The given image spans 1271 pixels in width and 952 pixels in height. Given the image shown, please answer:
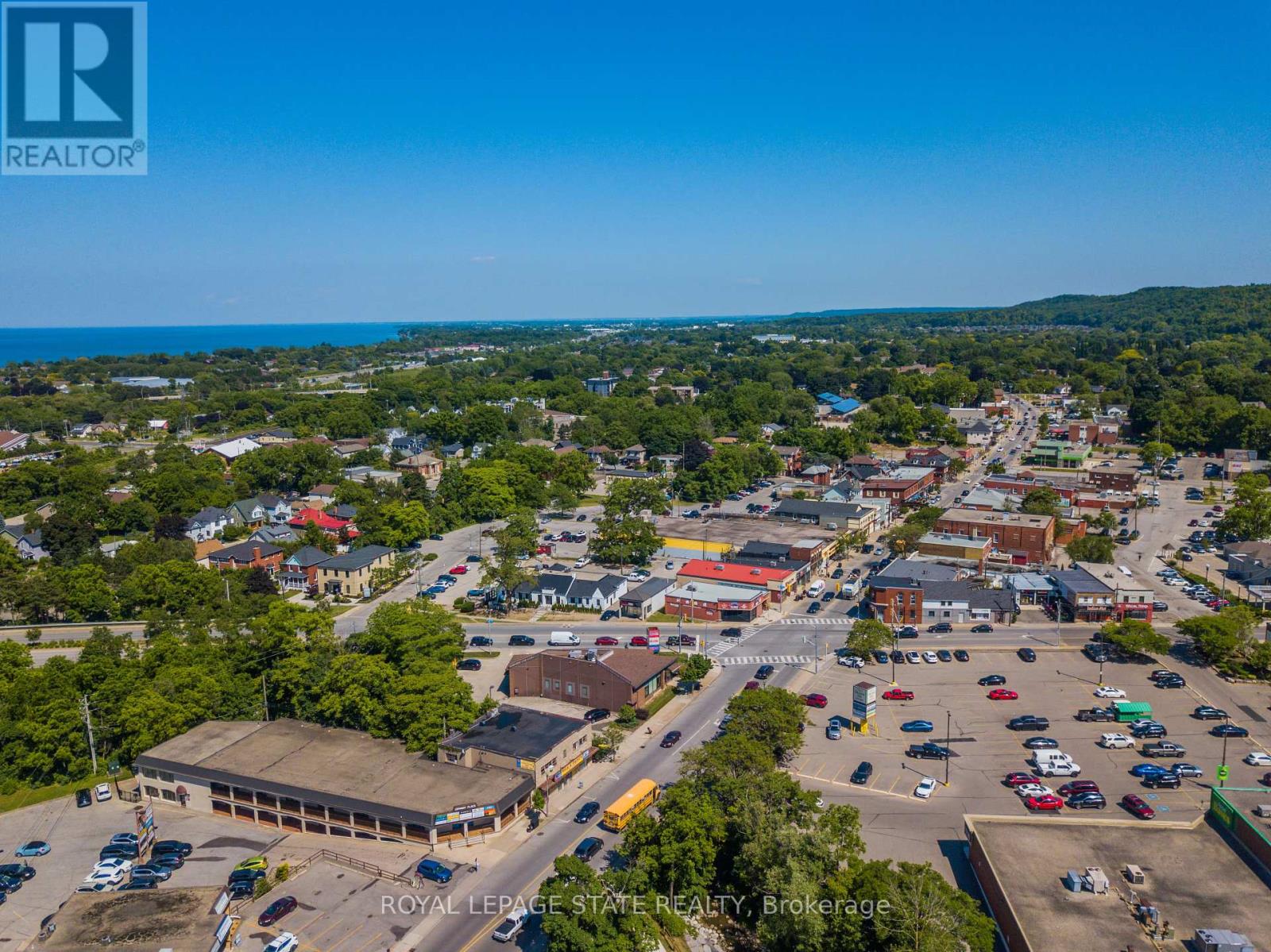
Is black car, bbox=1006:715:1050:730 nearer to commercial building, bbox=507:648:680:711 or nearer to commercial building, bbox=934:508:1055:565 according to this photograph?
commercial building, bbox=507:648:680:711

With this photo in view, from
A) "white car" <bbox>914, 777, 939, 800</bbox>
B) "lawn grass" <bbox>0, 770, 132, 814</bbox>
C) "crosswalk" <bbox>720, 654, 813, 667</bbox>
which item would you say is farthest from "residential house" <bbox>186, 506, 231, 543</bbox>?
"white car" <bbox>914, 777, 939, 800</bbox>

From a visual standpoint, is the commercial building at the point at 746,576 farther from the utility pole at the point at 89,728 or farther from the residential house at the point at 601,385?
the residential house at the point at 601,385

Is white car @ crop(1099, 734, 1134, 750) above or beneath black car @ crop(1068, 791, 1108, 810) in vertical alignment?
above

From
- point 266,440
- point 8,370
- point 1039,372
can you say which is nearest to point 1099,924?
point 266,440

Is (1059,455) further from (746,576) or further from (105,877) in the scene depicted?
(105,877)

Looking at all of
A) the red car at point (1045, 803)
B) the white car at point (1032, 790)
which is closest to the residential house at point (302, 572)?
the white car at point (1032, 790)
